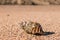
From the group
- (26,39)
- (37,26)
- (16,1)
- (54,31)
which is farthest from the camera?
(16,1)

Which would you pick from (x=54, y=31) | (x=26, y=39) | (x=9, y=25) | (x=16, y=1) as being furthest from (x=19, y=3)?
(x=26, y=39)

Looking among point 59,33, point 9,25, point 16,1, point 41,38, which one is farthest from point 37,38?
point 16,1

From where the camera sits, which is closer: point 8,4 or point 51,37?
point 51,37

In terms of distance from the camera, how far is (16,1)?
40.1 ft

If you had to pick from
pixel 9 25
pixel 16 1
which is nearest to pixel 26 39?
pixel 9 25

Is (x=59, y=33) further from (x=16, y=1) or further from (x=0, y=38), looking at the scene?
(x=16, y=1)

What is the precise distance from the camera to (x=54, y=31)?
5727 millimetres

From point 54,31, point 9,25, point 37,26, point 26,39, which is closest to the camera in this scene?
point 26,39

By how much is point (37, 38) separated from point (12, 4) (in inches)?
293

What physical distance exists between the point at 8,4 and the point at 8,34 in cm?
702

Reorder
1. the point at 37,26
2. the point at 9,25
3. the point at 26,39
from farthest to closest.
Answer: the point at 9,25
the point at 37,26
the point at 26,39

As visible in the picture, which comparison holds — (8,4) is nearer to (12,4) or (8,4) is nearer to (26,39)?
(12,4)

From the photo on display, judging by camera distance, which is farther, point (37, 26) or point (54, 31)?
point (54, 31)

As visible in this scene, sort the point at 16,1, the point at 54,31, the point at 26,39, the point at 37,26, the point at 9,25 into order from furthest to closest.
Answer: the point at 16,1, the point at 9,25, the point at 54,31, the point at 37,26, the point at 26,39
